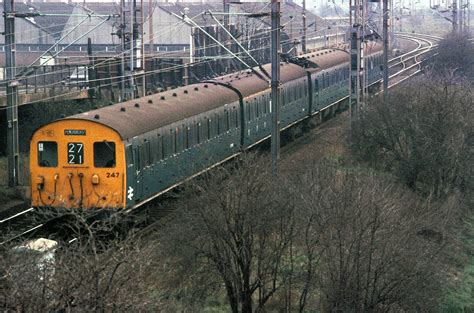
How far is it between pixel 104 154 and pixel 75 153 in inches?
25.0

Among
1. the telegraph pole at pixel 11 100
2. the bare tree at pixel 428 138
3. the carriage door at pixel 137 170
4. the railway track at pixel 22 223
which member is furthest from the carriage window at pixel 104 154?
the bare tree at pixel 428 138

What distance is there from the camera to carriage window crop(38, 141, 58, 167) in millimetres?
20406

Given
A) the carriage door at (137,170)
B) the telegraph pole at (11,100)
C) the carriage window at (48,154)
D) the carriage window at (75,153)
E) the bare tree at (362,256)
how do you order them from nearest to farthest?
the bare tree at (362,256) < the carriage window at (75,153) < the carriage window at (48,154) < the carriage door at (137,170) < the telegraph pole at (11,100)

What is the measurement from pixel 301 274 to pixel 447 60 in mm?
48895

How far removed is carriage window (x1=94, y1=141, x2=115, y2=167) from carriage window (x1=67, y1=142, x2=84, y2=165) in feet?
1.03

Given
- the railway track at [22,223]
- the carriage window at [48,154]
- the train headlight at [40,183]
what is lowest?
the railway track at [22,223]

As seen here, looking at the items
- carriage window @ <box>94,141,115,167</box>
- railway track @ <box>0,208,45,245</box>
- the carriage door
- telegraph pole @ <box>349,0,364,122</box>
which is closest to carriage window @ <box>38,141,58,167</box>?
carriage window @ <box>94,141,115,167</box>

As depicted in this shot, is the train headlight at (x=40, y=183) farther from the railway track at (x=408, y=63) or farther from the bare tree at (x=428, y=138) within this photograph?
the railway track at (x=408, y=63)

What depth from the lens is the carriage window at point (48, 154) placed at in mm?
20406

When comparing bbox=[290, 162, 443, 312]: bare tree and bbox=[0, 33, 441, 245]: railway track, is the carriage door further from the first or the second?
bbox=[290, 162, 443, 312]: bare tree

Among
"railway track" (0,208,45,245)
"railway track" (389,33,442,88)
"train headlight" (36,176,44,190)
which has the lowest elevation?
"railway track" (0,208,45,245)

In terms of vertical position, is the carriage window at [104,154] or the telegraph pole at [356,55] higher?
the telegraph pole at [356,55]

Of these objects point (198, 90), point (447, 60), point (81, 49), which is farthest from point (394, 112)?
point (81, 49)

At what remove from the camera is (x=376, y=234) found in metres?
15.3
